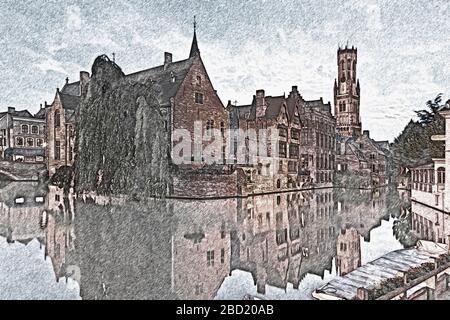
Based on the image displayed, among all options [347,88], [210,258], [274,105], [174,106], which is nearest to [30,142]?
[174,106]

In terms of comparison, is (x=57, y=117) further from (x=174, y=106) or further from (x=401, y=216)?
(x=401, y=216)

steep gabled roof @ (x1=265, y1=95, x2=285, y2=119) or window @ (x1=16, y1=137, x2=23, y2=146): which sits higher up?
steep gabled roof @ (x1=265, y1=95, x2=285, y2=119)

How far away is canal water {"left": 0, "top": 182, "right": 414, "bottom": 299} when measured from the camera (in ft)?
7.64

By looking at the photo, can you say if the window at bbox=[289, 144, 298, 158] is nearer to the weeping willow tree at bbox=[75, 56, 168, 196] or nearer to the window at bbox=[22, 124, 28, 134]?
the weeping willow tree at bbox=[75, 56, 168, 196]

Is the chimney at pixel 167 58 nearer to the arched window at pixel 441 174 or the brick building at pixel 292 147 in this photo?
the brick building at pixel 292 147

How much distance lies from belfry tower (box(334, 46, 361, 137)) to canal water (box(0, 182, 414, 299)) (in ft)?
2.32

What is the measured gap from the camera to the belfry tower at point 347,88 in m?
3.08

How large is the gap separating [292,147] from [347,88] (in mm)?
692

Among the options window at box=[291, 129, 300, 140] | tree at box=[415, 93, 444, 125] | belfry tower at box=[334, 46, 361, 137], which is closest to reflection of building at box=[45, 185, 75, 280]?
window at box=[291, 129, 300, 140]

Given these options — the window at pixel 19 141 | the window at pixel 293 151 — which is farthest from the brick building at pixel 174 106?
the window at pixel 293 151

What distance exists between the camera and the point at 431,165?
10.3 feet
